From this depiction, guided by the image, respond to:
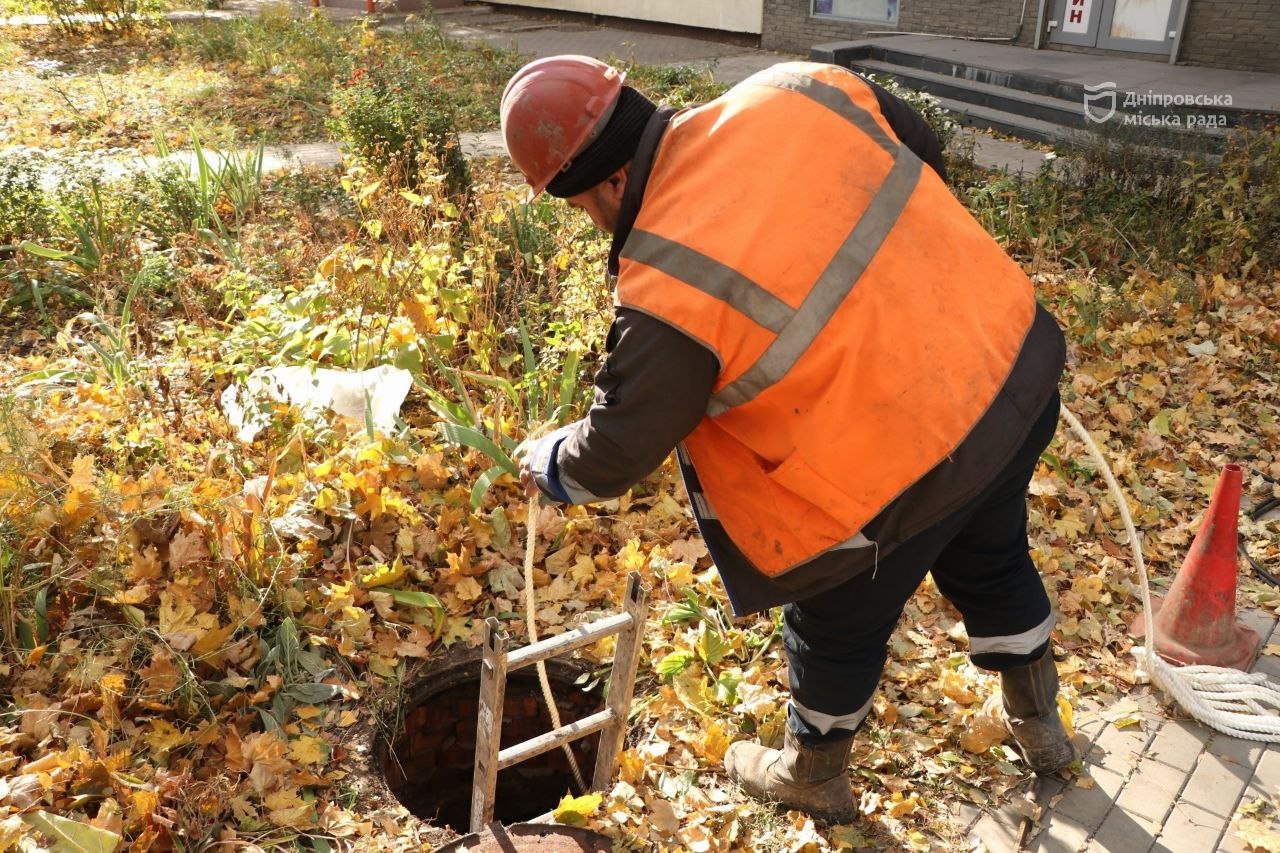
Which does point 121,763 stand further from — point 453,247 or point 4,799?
point 453,247

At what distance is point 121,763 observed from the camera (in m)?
2.52

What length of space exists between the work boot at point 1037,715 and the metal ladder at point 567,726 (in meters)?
1.04

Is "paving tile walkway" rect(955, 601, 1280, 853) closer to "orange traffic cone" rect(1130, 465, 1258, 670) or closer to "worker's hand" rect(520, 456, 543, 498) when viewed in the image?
"orange traffic cone" rect(1130, 465, 1258, 670)

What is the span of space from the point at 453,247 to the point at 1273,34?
8519mm

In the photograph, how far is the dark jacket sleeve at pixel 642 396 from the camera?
181 cm

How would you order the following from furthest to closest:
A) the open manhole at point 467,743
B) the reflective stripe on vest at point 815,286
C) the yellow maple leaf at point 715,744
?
the open manhole at point 467,743 < the yellow maple leaf at point 715,744 < the reflective stripe on vest at point 815,286

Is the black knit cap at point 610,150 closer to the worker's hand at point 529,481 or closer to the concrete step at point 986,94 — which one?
the worker's hand at point 529,481

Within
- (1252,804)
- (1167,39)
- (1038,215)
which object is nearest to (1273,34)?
(1167,39)

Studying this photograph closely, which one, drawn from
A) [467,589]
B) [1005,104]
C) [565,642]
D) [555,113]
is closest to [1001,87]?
[1005,104]

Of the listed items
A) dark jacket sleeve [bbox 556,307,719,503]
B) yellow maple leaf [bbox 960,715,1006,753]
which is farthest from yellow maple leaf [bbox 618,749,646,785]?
dark jacket sleeve [bbox 556,307,719,503]

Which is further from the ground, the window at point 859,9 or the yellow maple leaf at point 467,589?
the window at point 859,9

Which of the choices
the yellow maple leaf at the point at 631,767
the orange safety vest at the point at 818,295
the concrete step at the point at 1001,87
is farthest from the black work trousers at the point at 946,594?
the concrete step at the point at 1001,87

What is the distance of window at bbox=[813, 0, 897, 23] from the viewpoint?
1224 centimetres

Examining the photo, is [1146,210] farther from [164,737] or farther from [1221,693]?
[164,737]
